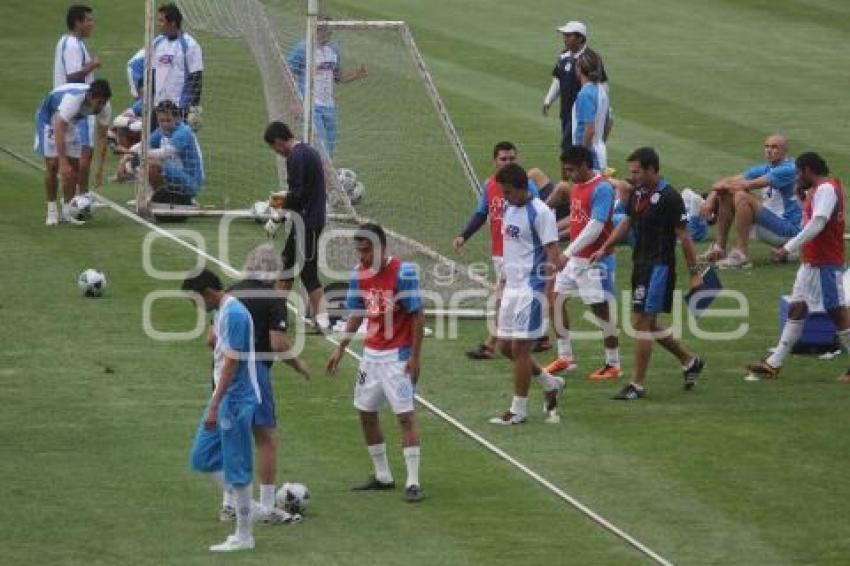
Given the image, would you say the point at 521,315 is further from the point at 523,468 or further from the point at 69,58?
the point at 69,58

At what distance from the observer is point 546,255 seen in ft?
59.6

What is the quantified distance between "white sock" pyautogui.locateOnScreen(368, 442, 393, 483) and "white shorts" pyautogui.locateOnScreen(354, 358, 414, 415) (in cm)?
29

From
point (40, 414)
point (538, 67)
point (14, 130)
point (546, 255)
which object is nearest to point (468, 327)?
point (546, 255)

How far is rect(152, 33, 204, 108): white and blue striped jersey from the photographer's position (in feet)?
88.1

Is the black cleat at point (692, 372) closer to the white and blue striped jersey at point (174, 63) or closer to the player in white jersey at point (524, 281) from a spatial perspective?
the player in white jersey at point (524, 281)

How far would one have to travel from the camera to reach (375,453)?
16156 mm

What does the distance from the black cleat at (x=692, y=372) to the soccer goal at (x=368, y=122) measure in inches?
168

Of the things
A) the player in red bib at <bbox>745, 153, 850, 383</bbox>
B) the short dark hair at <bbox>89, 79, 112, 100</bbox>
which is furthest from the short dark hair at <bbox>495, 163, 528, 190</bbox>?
the short dark hair at <bbox>89, 79, 112, 100</bbox>

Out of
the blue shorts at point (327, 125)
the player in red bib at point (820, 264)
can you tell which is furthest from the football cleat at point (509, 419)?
the blue shorts at point (327, 125)

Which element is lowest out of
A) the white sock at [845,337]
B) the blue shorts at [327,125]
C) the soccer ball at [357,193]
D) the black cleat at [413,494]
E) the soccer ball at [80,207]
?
the black cleat at [413,494]

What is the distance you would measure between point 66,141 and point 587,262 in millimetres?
8019

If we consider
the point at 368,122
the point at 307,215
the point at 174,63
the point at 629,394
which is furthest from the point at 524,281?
the point at 174,63

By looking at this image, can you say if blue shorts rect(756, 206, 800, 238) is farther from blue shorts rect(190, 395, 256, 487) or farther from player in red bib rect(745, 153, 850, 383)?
blue shorts rect(190, 395, 256, 487)

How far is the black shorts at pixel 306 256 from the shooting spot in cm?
2105
